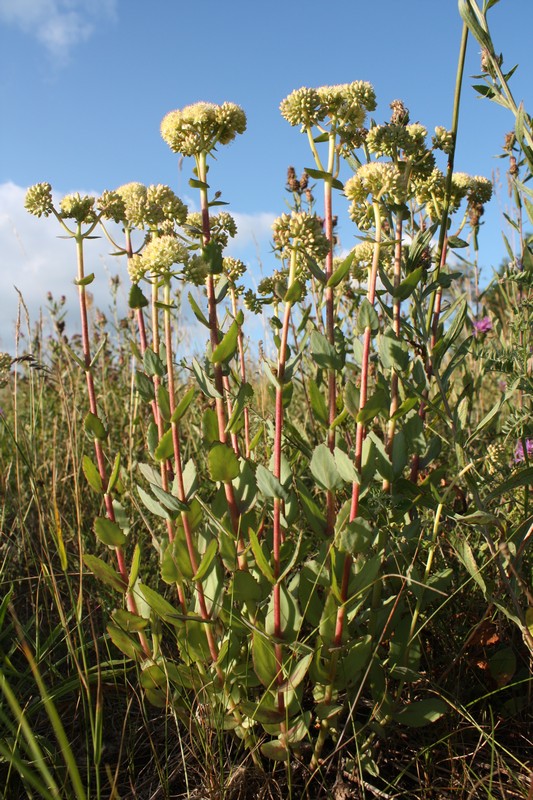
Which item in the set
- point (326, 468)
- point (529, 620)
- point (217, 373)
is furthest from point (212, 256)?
point (529, 620)

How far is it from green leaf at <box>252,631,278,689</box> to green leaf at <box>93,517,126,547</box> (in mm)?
462

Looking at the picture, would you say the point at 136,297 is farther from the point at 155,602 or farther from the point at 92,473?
the point at 155,602

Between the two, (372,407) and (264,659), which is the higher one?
(372,407)

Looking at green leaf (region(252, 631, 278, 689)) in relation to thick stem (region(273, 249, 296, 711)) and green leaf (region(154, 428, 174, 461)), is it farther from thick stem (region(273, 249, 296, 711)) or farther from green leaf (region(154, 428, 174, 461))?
green leaf (region(154, 428, 174, 461))

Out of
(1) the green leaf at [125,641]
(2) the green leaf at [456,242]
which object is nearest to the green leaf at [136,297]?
(1) the green leaf at [125,641]

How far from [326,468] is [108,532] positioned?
0.64 metres

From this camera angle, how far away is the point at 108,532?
5.49 feet

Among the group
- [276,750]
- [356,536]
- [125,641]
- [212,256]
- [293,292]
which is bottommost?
[276,750]

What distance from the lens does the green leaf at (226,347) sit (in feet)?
5.02

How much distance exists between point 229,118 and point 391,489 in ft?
3.88

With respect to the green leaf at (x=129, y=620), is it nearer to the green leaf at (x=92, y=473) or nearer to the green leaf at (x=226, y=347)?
the green leaf at (x=92, y=473)

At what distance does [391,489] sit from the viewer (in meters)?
1.77

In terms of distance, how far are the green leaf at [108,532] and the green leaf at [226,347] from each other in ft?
1.79

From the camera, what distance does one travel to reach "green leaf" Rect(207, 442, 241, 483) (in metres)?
1.50
